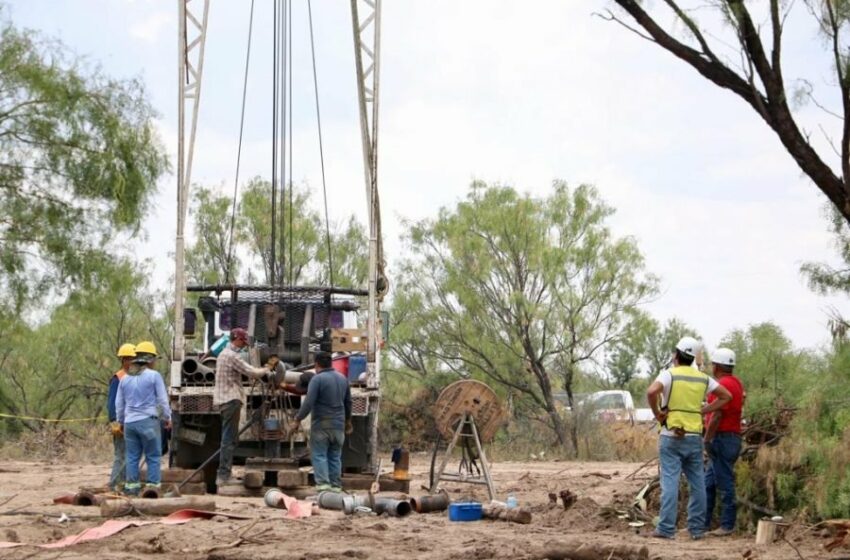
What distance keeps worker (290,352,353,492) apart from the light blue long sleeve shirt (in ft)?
5.26

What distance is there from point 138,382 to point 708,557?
719 centimetres

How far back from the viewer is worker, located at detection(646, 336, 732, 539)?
13.1 m

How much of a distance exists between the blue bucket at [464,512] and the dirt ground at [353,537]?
0.40 feet

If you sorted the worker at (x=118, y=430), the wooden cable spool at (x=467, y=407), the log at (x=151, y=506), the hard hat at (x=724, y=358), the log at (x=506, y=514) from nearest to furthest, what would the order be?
the hard hat at (x=724, y=358) → the log at (x=151, y=506) → the log at (x=506, y=514) → the worker at (x=118, y=430) → the wooden cable spool at (x=467, y=407)

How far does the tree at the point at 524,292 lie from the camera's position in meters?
33.0

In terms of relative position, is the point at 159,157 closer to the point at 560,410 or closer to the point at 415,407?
the point at 415,407

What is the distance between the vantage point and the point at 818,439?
12.8 metres

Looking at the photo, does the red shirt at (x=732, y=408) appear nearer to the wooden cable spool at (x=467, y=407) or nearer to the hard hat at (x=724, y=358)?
the hard hat at (x=724, y=358)

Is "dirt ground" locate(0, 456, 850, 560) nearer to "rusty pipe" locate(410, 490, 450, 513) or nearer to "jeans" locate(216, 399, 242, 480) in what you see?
"rusty pipe" locate(410, 490, 450, 513)

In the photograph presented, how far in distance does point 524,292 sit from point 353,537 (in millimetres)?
21535

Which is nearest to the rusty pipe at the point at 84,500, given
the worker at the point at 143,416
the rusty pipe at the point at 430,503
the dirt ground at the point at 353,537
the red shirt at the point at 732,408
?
the dirt ground at the point at 353,537

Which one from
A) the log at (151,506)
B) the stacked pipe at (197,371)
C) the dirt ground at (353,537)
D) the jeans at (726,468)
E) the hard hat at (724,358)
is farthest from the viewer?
the stacked pipe at (197,371)

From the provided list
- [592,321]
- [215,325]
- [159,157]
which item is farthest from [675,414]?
[592,321]

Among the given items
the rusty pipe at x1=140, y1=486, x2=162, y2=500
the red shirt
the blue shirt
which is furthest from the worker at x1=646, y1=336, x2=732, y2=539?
the rusty pipe at x1=140, y1=486, x2=162, y2=500
